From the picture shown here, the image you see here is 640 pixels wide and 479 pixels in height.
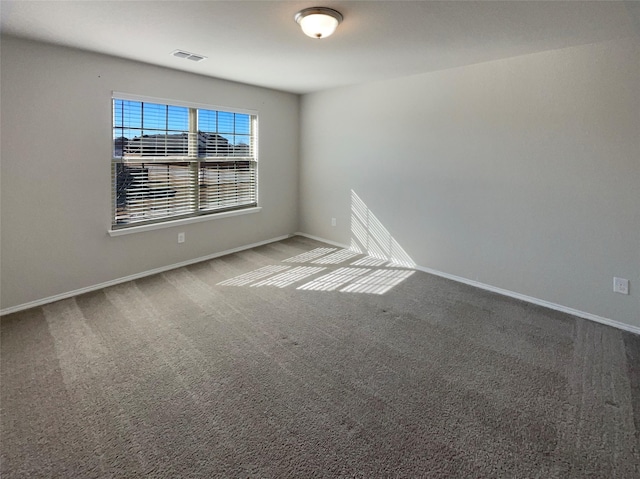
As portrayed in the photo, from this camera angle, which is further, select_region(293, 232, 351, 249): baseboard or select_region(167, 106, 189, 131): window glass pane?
select_region(293, 232, 351, 249): baseboard

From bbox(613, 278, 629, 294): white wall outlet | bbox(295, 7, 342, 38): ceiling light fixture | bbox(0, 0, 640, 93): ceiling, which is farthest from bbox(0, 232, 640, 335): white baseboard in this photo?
bbox(295, 7, 342, 38): ceiling light fixture

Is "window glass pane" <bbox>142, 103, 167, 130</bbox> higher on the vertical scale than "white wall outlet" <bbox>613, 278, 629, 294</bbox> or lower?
higher

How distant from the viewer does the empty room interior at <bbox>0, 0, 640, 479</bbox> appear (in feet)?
6.18

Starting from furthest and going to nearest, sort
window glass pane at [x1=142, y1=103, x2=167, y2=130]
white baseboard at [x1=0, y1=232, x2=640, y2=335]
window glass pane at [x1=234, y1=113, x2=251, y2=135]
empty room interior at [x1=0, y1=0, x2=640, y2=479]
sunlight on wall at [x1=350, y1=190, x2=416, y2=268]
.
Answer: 1. window glass pane at [x1=234, y1=113, x2=251, y2=135]
2. sunlight on wall at [x1=350, y1=190, x2=416, y2=268]
3. window glass pane at [x1=142, y1=103, x2=167, y2=130]
4. white baseboard at [x1=0, y1=232, x2=640, y2=335]
5. empty room interior at [x1=0, y1=0, x2=640, y2=479]

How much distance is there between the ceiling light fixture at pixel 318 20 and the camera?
2.38 meters

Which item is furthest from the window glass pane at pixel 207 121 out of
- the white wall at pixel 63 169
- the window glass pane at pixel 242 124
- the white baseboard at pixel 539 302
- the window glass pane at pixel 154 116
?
the white baseboard at pixel 539 302

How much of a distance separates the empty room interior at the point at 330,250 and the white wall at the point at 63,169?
2 centimetres

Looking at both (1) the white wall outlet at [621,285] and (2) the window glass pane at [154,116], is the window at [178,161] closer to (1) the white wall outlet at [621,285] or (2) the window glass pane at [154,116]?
(2) the window glass pane at [154,116]

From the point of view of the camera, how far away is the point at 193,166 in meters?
4.55

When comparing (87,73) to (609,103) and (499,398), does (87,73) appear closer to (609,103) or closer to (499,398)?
(499,398)

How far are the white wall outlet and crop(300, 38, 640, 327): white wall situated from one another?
41mm

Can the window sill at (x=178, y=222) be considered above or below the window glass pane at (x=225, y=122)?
below

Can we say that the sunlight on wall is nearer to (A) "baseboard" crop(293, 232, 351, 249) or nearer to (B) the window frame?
(A) "baseboard" crop(293, 232, 351, 249)

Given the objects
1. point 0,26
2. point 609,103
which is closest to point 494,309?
point 609,103
